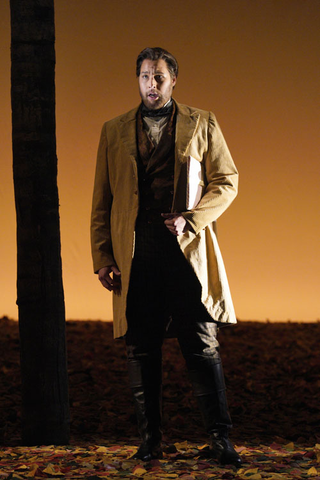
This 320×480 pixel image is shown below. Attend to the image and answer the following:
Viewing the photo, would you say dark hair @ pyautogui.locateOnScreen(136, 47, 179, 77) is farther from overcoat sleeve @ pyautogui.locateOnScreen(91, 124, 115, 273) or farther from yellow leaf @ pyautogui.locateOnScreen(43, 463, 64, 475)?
yellow leaf @ pyautogui.locateOnScreen(43, 463, 64, 475)

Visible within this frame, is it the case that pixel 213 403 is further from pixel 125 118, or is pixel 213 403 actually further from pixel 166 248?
pixel 125 118

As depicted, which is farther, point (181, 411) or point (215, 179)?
point (181, 411)

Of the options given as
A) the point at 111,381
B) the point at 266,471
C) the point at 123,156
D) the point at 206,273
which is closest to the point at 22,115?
the point at 123,156

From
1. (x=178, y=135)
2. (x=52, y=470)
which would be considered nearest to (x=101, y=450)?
(x=52, y=470)

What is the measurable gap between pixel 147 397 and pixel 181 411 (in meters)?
2.10

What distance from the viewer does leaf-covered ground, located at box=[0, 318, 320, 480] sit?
3111mm

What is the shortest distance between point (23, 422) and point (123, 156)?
168cm

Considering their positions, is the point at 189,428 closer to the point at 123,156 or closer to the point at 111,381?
the point at 111,381

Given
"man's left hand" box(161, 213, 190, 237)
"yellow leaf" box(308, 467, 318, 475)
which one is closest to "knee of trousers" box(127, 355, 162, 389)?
"man's left hand" box(161, 213, 190, 237)

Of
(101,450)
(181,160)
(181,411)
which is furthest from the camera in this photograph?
(181,411)

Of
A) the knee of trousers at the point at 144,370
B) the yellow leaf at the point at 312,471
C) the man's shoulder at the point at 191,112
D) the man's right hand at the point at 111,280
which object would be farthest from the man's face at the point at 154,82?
the yellow leaf at the point at 312,471

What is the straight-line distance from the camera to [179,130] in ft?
10.3

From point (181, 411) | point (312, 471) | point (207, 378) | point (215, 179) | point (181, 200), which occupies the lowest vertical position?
point (312, 471)

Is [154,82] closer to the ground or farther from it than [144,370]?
farther from it
